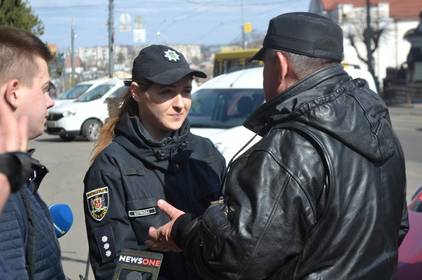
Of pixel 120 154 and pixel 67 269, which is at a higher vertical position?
pixel 120 154

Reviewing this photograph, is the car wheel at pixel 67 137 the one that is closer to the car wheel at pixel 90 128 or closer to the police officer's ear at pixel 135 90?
the car wheel at pixel 90 128

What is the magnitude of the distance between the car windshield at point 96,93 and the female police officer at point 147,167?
63.5 feet

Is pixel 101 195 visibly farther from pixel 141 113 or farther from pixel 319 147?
pixel 319 147

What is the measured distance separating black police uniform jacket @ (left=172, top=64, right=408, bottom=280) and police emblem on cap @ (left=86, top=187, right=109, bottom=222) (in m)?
0.68

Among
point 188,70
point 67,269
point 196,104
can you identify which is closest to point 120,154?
point 188,70

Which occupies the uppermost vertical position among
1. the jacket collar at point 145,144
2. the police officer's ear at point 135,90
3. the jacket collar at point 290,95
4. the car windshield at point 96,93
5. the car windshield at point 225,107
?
the jacket collar at point 290,95

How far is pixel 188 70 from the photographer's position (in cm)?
307

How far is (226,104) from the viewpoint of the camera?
9844 millimetres

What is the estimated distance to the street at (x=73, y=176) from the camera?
7602 millimetres

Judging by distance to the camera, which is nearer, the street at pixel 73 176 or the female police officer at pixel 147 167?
the female police officer at pixel 147 167

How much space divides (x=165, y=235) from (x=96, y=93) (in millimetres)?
20619

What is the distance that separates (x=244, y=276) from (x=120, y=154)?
40.5 inches

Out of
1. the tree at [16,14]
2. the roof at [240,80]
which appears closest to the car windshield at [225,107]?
the roof at [240,80]

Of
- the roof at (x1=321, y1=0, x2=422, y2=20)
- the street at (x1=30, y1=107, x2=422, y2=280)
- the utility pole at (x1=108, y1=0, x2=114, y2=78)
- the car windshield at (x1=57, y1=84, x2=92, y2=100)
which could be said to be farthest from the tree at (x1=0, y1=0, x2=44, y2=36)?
the roof at (x1=321, y1=0, x2=422, y2=20)
